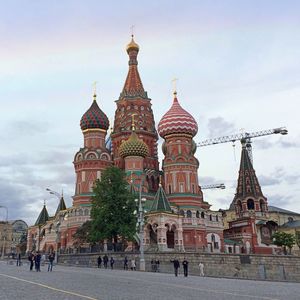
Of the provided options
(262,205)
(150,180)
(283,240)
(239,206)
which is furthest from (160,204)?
(262,205)

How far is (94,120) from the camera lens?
6512 centimetres

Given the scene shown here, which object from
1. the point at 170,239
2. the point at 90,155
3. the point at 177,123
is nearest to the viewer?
the point at 170,239

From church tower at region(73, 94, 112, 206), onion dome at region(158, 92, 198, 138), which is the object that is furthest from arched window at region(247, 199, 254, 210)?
church tower at region(73, 94, 112, 206)

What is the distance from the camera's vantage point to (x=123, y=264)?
36500 mm

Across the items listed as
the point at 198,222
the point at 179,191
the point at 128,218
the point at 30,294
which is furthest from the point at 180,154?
the point at 30,294

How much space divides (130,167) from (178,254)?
26537mm

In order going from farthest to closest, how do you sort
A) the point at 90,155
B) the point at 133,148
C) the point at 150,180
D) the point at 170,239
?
the point at 150,180, the point at 90,155, the point at 133,148, the point at 170,239

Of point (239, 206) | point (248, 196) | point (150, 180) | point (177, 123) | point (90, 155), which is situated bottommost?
point (239, 206)

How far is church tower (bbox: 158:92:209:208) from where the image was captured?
196 ft

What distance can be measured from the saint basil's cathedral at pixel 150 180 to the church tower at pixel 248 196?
1.98 m

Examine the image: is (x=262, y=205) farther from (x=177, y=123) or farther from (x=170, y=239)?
(x=170, y=239)

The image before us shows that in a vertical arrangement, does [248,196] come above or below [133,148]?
below

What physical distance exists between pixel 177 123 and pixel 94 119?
1329 cm

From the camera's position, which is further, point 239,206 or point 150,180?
point 239,206
